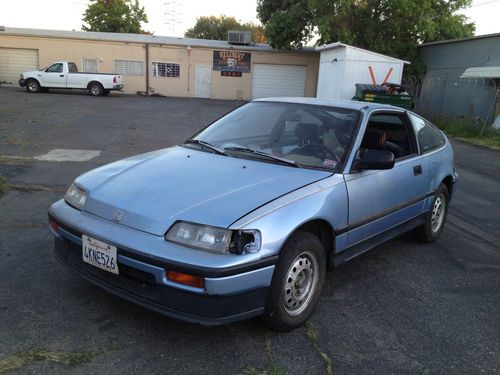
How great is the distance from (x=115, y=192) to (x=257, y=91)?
94.5ft

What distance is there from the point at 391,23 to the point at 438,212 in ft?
73.2

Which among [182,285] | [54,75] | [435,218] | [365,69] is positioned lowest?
[435,218]

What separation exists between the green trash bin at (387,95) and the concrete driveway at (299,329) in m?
12.4

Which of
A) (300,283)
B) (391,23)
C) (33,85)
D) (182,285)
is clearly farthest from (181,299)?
(33,85)

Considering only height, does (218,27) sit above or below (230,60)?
above

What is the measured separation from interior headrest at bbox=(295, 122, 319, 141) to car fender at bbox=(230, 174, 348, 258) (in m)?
0.55

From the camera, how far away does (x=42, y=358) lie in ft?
8.77

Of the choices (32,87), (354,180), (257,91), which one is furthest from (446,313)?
(257,91)

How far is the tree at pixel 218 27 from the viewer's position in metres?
61.3

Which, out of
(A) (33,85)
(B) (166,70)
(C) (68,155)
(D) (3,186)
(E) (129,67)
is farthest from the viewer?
(B) (166,70)

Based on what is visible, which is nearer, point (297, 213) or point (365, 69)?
point (297, 213)

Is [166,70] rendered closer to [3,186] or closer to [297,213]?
[3,186]

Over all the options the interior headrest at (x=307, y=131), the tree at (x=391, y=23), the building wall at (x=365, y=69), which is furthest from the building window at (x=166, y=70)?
the interior headrest at (x=307, y=131)

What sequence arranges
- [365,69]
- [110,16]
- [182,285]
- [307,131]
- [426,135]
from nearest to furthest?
[182,285]
[307,131]
[426,135]
[365,69]
[110,16]
